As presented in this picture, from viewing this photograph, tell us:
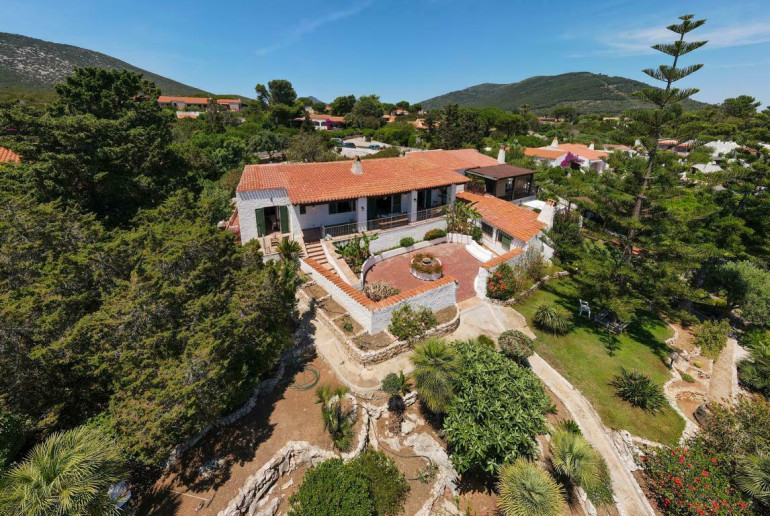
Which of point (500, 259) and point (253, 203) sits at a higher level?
point (253, 203)

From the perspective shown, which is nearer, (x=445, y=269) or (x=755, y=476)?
(x=755, y=476)

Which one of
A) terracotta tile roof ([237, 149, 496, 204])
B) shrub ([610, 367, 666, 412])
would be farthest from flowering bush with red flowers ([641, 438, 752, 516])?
terracotta tile roof ([237, 149, 496, 204])

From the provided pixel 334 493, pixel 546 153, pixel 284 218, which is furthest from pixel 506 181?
pixel 546 153

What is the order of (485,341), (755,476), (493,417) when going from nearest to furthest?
1. (755,476)
2. (493,417)
3. (485,341)

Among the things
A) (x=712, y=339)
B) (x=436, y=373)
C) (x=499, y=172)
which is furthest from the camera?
(x=499, y=172)

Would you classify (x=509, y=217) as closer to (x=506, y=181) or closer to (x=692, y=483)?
(x=506, y=181)

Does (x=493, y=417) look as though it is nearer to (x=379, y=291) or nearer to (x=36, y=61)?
(x=379, y=291)

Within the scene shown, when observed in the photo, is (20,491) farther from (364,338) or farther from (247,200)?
(247,200)

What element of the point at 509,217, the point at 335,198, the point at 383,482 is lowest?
the point at 383,482
